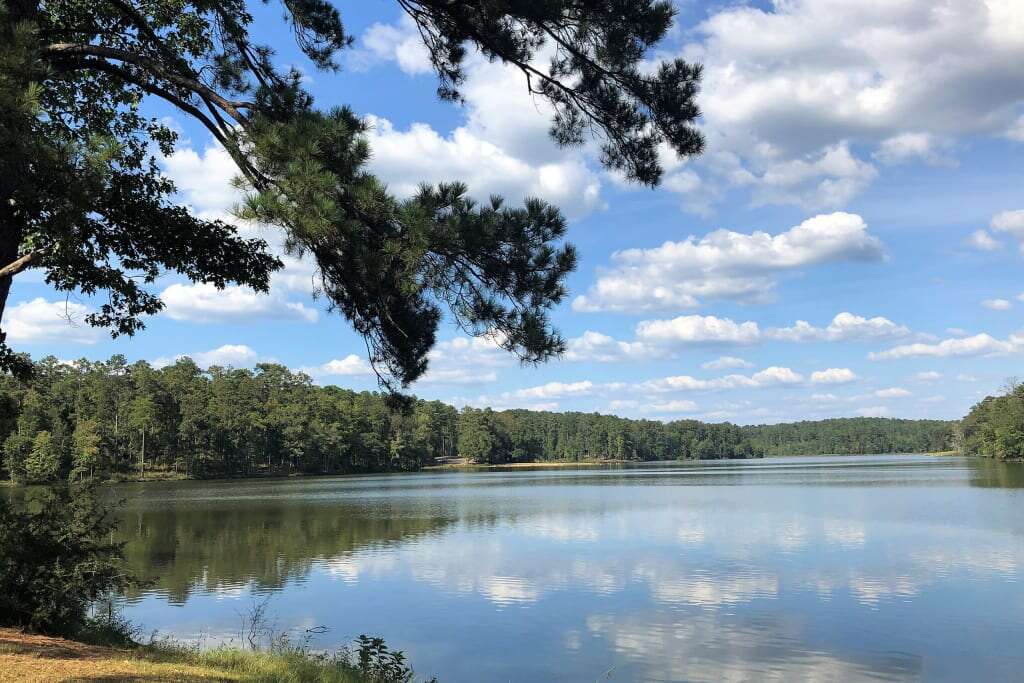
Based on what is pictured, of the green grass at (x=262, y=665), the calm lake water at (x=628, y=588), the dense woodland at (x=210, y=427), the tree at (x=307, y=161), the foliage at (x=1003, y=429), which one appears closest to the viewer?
the tree at (x=307, y=161)

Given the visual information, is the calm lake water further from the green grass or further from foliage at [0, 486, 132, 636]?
foliage at [0, 486, 132, 636]

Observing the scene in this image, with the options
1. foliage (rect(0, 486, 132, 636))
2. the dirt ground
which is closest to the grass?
the dirt ground

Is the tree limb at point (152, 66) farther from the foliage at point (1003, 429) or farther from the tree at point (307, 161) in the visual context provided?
the foliage at point (1003, 429)

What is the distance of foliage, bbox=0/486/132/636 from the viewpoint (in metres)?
8.52

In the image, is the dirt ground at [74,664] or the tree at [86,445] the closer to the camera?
the dirt ground at [74,664]

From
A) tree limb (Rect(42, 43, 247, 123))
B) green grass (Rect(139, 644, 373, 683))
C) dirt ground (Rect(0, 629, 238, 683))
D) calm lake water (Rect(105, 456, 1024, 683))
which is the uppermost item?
tree limb (Rect(42, 43, 247, 123))

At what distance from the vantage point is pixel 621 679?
36.8 ft

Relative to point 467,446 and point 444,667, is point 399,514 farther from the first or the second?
point 467,446

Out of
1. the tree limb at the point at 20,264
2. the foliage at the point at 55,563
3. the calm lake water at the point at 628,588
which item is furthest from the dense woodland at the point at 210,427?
the tree limb at the point at 20,264

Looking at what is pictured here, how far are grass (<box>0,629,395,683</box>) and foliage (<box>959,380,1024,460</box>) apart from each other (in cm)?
10845

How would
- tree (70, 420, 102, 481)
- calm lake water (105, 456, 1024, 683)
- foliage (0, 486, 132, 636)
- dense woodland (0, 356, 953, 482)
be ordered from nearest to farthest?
foliage (0, 486, 132, 636) < calm lake water (105, 456, 1024, 683) < tree (70, 420, 102, 481) < dense woodland (0, 356, 953, 482)

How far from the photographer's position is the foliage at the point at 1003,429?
94412 millimetres

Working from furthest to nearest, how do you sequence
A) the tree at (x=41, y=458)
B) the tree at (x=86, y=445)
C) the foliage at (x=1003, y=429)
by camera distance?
the foliage at (x=1003, y=429), the tree at (x=86, y=445), the tree at (x=41, y=458)

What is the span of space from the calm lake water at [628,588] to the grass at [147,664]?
3.13 meters
